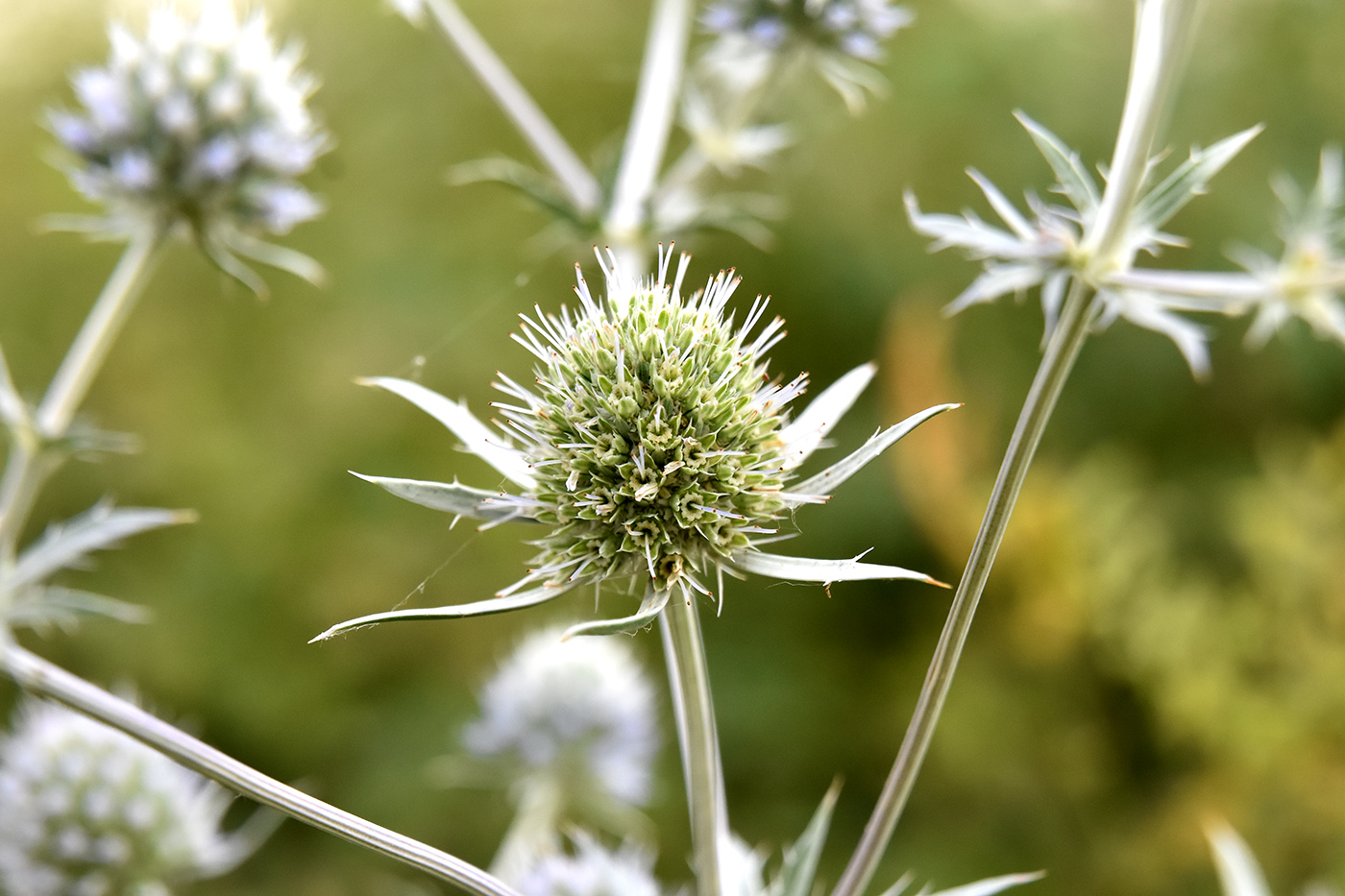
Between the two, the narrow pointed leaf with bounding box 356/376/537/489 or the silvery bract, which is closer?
the narrow pointed leaf with bounding box 356/376/537/489

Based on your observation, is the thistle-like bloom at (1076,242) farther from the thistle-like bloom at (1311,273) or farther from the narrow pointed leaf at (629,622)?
the narrow pointed leaf at (629,622)

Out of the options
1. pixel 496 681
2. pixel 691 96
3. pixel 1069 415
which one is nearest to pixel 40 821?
pixel 496 681

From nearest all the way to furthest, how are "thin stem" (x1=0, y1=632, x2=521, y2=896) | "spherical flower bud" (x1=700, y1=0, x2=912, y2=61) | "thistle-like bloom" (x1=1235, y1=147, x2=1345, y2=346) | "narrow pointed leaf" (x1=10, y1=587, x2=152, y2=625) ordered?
"thin stem" (x1=0, y1=632, x2=521, y2=896) → "thistle-like bloom" (x1=1235, y1=147, x2=1345, y2=346) → "narrow pointed leaf" (x1=10, y1=587, x2=152, y2=625) → "spherical flower bud" (x1=700, y1=0, x2=912, y2=61)

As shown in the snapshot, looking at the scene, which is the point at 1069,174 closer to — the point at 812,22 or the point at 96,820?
the point at 812,22

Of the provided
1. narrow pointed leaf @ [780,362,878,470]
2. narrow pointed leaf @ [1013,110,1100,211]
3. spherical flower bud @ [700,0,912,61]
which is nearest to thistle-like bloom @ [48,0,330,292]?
spherical flower bud @ [700,0,912,61]

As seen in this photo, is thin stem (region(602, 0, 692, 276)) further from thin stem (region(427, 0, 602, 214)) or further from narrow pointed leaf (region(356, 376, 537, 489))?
narrow pointed leaf (region(356, 376, 537, 489))

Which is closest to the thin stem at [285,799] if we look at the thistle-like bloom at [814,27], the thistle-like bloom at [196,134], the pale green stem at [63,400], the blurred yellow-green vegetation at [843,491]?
the pale green stem at [63,400]
